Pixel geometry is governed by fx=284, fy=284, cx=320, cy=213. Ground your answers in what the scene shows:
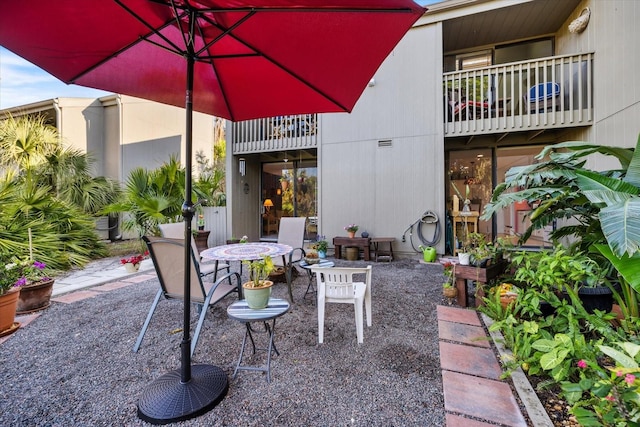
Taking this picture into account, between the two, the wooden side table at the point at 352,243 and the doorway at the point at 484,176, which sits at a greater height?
the doorway at the point at 484,176

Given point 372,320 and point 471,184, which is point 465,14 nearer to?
point 471,184

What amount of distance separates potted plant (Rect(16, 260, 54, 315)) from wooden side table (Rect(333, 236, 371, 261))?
15.7 ft

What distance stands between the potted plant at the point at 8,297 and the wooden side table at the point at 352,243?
502 centimetres

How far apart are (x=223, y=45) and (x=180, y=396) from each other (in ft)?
8.06

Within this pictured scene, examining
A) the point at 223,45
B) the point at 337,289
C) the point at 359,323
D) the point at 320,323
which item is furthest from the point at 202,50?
the point at 359,323

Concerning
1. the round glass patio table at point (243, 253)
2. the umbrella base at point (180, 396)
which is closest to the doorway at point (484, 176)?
the round glass patio table at point (243, 253)

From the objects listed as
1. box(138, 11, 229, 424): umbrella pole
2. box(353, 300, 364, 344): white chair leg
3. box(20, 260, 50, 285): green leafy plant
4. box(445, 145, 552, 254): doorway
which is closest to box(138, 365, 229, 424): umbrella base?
box(138, 11, 229, 424): umbrella pole

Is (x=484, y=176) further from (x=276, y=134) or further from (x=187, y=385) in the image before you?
(x=187, y=385)

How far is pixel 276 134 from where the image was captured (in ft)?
25.0

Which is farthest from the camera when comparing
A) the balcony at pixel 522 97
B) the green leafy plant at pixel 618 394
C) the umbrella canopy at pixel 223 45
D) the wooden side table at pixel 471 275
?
the balcony at pixel 522 97

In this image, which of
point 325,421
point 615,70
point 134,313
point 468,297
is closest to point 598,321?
point 468,297

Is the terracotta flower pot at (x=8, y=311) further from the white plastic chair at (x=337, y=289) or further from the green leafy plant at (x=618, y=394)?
the green leafy plant at (x=618, y=394)

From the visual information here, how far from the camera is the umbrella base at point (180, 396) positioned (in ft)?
5.42

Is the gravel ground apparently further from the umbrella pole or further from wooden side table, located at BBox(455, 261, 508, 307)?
wooden side table, located at BBox(455, 261, 508, 307)
